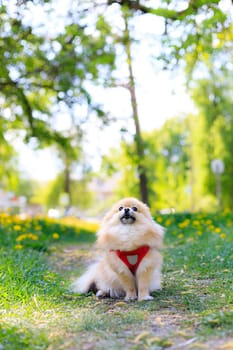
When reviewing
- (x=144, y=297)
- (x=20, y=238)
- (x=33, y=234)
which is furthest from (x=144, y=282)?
(x=33, y=234)

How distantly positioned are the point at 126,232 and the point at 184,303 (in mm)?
886

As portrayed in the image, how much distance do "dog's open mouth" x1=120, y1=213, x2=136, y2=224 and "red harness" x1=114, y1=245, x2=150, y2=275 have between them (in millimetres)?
275

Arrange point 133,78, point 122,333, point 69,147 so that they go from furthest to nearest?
1. point 69,147
2. point 133,78
3. point 122,333

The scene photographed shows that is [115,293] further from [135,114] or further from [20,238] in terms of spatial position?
[135,114]

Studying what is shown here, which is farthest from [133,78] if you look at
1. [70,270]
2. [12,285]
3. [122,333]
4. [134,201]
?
[122,333]

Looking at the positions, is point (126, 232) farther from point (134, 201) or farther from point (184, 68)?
point (184, 68)

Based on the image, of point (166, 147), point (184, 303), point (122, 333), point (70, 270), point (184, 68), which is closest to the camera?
point (122, 333)

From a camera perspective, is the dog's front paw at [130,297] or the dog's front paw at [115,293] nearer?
the dog's front paw at [130,297]

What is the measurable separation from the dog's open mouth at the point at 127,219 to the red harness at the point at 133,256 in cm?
28

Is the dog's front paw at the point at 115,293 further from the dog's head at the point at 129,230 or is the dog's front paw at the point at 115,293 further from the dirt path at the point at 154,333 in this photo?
the dog's head at the point at 129,230

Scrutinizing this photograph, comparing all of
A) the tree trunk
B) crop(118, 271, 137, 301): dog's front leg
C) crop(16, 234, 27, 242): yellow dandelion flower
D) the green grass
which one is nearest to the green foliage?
crop(16, 234, 27, 242): yellow dandelion flower

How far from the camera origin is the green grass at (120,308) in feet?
10.5

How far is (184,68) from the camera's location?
8.13m

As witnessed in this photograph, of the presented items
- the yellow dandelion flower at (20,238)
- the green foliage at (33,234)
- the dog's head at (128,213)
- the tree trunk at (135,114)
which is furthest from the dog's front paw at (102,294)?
the tree trunk at (135,114)
